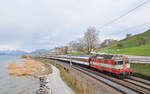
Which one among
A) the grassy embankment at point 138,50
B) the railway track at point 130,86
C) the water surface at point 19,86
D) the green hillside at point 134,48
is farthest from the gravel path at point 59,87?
the green hillside at point 134,48

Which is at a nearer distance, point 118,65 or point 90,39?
point 118,65

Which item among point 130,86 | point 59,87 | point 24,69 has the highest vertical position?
point 130,86

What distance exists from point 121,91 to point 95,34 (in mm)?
37842

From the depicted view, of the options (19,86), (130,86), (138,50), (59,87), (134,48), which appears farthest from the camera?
(134,48)

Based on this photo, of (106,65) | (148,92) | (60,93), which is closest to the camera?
(148,92)

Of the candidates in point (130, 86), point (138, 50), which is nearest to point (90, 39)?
point (138, 50)

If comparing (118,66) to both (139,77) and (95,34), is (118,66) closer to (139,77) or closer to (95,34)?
(139,77)

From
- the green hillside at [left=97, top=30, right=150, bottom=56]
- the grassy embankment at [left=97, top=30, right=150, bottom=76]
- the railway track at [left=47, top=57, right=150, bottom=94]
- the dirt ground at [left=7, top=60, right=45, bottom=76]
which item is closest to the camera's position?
the railway track at [left=47, top=57, right=150, bottom=94]

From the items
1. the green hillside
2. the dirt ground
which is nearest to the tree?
the green hillside

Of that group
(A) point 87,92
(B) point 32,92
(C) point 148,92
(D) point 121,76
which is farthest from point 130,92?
(B) point 32,92

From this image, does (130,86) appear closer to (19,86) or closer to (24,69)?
(19,86)

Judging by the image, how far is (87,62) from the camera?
2798 cm

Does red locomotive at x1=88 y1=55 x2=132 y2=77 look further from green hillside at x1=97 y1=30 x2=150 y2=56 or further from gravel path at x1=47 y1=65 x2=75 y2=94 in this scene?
green hillside at x1=97 y1=30 x2=150 y2=56

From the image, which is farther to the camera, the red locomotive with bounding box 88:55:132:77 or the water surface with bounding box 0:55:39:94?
the water surface with bounding box 0:55:39:94
